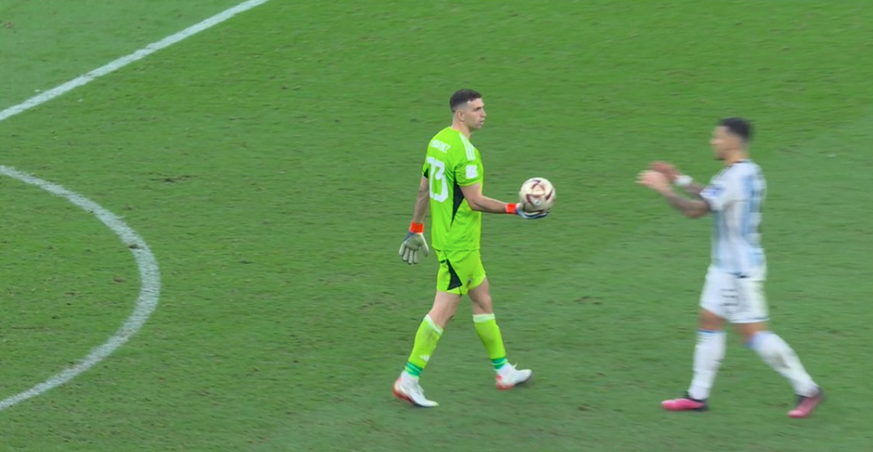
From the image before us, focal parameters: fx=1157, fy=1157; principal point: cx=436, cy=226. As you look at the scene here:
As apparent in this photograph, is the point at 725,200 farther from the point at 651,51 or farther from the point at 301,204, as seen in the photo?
the point at 651,51

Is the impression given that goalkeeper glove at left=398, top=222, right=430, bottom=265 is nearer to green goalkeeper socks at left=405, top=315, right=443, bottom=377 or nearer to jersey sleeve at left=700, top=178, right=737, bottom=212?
green goalkeeper socks at left=405, top=315, right=443, bottom=377

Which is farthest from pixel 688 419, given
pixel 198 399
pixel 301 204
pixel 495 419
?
pixel 301 204

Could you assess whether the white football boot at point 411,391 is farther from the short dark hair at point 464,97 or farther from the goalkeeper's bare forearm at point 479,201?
the short dark hair at point 464,97

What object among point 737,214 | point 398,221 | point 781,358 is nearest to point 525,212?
point 737,214

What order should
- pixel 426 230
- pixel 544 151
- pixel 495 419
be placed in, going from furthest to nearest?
1. pixel 544 151
2. pixel 426 230
3. pixel 495 419

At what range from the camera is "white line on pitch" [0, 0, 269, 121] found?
14.3m

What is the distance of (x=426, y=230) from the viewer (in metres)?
10.8

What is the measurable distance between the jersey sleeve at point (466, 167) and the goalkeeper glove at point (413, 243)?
687 millimetres

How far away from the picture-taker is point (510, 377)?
25.6 ft

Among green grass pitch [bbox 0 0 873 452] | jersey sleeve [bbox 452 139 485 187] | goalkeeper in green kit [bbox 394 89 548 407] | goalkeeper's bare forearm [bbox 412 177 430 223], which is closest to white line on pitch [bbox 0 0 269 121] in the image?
green grass pitch [bbox 0 0 873 452]

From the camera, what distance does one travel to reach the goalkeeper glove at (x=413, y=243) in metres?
7.95

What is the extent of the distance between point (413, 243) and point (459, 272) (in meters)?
0.57

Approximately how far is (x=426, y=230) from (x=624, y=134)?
2800mm

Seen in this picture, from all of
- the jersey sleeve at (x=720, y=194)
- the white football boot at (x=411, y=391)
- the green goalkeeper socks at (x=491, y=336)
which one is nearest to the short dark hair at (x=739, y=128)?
the jersey sleeve at (x=720, y=194)
